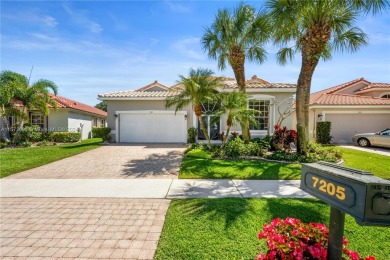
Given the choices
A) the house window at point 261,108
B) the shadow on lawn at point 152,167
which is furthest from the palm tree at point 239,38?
the shadow on lawn at point 152,167

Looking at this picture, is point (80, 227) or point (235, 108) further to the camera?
point (235, 108)

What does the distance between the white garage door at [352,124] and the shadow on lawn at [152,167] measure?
15120mm

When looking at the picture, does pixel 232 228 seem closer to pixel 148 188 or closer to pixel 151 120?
pixel 148 188

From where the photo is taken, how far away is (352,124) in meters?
17.4

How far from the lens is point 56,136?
18000mm

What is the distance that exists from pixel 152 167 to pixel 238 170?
358 cm

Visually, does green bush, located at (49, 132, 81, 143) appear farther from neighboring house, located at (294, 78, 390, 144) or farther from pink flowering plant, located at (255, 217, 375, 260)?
neighboring house, located at (294, 78, 390, 144)

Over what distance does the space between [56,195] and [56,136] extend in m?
15.2

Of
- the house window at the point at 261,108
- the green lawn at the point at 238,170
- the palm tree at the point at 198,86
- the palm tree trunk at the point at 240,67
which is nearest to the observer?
the green lawn at the point at 238,170

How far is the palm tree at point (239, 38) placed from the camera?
1135 cm

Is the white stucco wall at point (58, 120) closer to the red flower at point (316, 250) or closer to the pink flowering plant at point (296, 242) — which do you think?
the pink flowering plant at point (296, 242)

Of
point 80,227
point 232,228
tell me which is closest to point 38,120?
point 80,227

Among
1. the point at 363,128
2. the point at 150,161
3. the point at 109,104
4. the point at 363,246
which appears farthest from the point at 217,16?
the point at 363,128

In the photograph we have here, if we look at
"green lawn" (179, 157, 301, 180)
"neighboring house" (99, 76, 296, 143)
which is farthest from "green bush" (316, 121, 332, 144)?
"green lawn" (179, 157, 301, 180)
